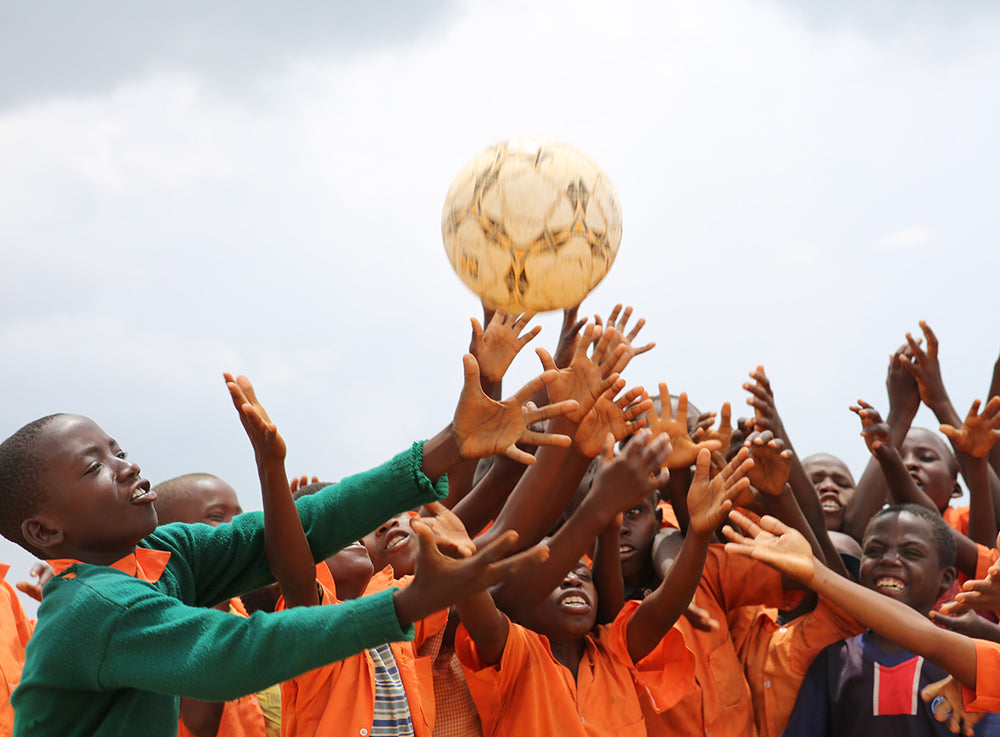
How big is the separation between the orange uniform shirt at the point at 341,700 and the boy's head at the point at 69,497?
92cm

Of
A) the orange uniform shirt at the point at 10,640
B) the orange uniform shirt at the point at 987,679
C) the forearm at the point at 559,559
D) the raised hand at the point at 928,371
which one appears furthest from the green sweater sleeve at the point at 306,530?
the raised hand at the point at 928,371

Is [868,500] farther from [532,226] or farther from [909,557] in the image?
[532,226]

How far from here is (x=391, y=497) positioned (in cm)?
278

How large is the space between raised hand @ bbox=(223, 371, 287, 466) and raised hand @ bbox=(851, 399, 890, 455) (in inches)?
117

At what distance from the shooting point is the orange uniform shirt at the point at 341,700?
3.40 meters

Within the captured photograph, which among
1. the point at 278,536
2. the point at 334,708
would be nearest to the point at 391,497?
the point at 278,536

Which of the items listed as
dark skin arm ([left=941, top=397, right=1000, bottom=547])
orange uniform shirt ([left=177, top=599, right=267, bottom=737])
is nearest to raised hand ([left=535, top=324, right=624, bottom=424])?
orange uniform shirt ([left=177, top=599, right=267, bottom=737])

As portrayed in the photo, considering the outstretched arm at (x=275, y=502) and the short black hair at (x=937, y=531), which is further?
the short black hair at (x=937, y=531)

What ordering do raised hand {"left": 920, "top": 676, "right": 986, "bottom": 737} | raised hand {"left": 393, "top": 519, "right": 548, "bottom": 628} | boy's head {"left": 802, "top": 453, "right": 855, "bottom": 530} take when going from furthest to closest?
boy's head {"left": 802, "top": 453, "right": 855, "bottom": 530}, raised hand {"left": 920, "top": 676, "right": 986, "bottom": 737}, raised hand {"left": 393, "top": 519, "right": 548, "bottom": 628}

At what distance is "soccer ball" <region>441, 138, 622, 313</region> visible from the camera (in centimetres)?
349

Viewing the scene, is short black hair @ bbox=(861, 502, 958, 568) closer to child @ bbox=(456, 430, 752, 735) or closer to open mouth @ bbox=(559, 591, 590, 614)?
child @ bbox=(456, 430, 752, 735)

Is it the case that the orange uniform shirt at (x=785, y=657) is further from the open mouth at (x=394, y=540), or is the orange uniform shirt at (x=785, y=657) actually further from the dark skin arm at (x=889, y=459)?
the open mouth at (x=394, y=540)

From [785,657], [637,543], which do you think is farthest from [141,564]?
[785,657]

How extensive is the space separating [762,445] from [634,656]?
1054mm
